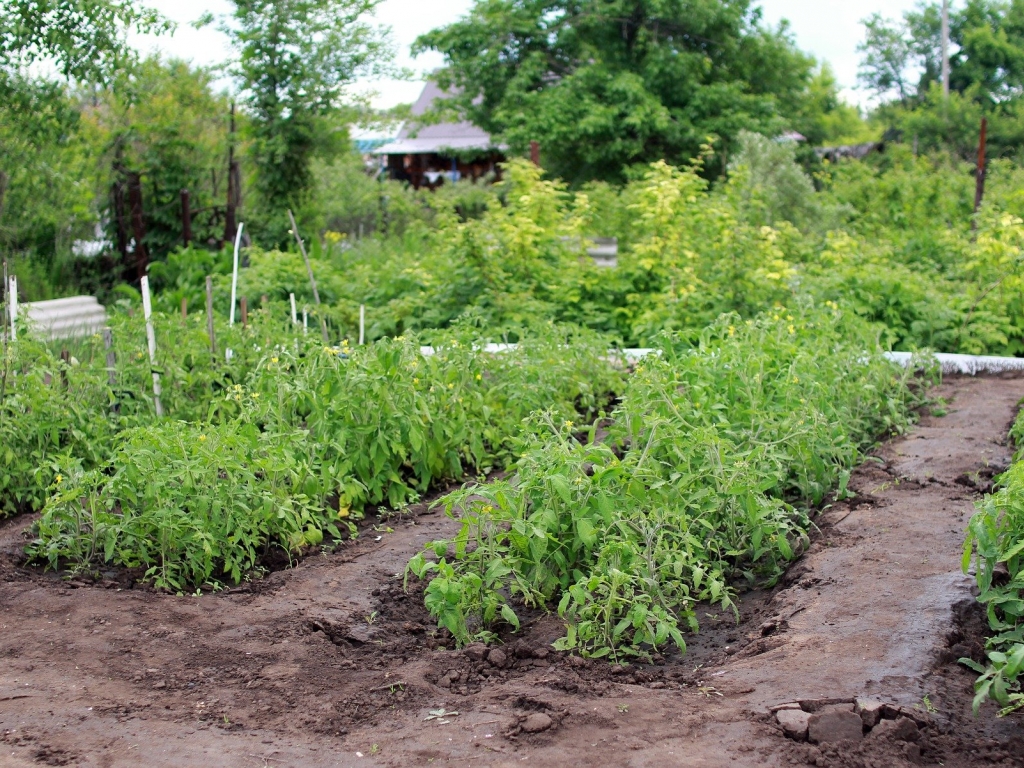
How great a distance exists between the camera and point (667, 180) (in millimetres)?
9703

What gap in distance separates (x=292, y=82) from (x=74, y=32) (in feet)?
14.0

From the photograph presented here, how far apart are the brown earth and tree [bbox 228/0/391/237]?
414 inches

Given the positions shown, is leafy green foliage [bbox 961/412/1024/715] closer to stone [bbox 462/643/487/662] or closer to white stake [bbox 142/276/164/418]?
stone [bbox 462/643/487/662]

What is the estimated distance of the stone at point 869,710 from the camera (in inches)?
116

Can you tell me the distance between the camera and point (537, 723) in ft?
9.96

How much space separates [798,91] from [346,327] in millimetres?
16574

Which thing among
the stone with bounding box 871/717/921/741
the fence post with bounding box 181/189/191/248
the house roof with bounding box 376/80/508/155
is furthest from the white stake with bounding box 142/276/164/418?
the house roof with bounding box 376/80/508/155

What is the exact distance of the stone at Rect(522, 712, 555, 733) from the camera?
9.92 ft

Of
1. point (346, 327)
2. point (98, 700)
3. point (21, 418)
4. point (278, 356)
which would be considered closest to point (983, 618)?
point (98, 700)

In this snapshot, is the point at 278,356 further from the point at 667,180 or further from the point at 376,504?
the point at 667,180

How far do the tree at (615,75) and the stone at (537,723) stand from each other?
1697 cm

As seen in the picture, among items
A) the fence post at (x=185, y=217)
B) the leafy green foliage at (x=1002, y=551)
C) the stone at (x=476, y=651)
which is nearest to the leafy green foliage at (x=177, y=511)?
the stone at (x=476, y=651)

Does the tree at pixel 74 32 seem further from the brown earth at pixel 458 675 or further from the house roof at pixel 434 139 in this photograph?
the house roof at pixel 434 139

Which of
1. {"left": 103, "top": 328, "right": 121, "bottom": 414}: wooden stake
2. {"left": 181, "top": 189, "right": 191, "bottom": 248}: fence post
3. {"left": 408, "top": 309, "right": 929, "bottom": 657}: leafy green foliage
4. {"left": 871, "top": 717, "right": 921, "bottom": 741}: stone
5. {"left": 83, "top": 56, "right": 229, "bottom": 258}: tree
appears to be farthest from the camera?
{"left": 83, "top": 56, "right": 229, "bottom": 258}: tree
